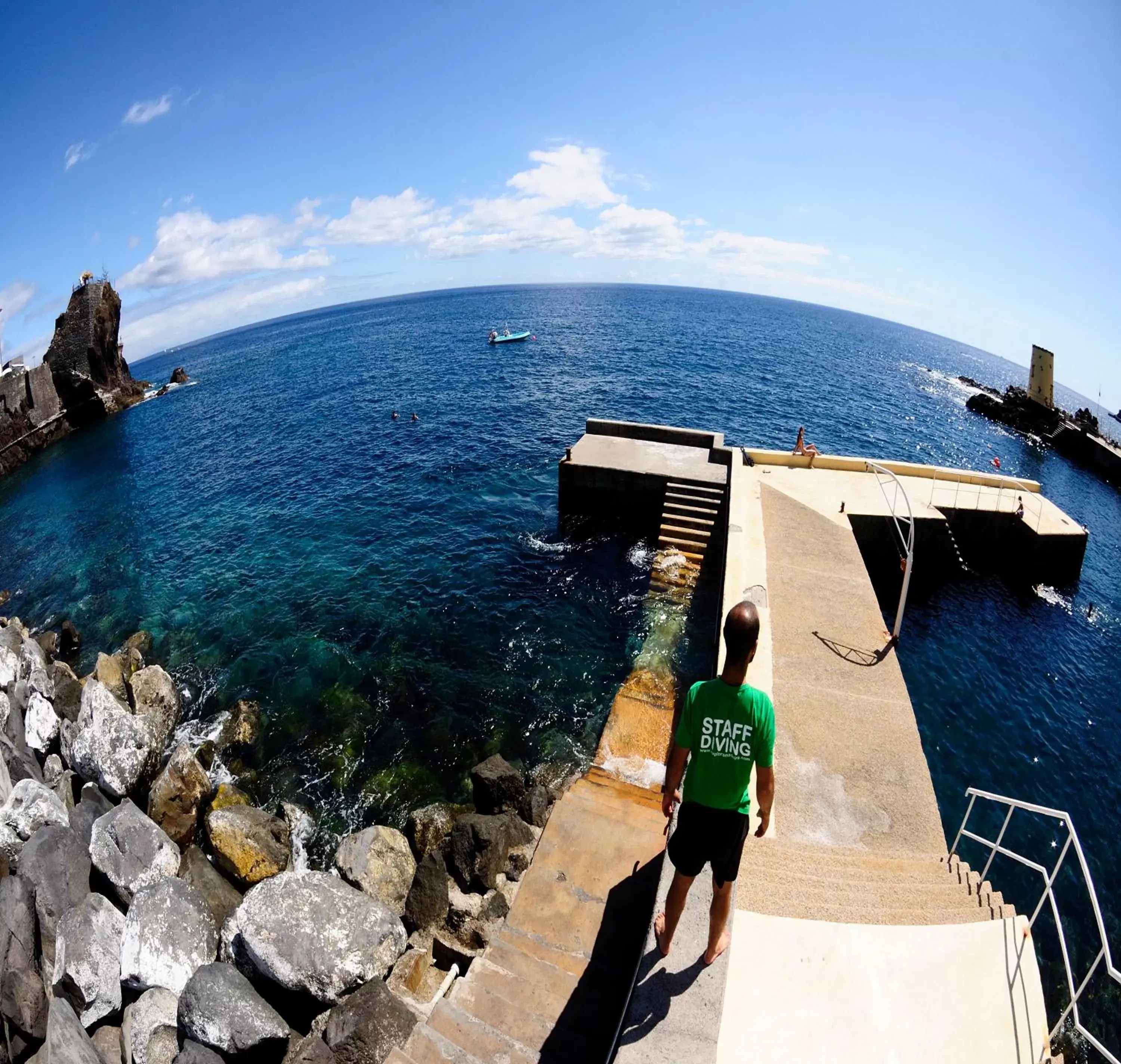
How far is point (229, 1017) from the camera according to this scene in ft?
21.9

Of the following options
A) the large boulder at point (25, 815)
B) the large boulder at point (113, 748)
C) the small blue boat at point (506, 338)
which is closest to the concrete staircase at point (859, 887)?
the large boulder at point (25, 815)

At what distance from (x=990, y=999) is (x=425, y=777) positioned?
9.43 meters

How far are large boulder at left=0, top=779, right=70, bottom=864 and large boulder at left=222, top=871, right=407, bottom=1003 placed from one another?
15.5ft

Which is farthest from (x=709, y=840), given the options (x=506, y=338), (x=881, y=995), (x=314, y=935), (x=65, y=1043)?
(x=506, y=338)

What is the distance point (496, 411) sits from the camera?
37.7 meters

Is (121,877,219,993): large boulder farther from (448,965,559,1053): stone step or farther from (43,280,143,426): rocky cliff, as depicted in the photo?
(43,280,143,426): rocky cliff

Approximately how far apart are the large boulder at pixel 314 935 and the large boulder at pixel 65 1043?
5.08ft

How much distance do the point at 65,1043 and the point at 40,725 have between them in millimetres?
8735

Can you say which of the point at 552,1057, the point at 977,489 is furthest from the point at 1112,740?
the point at 552,1057

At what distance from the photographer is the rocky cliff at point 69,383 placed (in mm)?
39562

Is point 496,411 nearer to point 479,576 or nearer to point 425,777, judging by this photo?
point 479,576

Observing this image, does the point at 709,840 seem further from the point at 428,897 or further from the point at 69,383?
the point at 69,383

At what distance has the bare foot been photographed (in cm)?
451

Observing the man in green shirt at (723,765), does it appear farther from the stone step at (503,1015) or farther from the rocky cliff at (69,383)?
the rocky cliff at (69,383)
